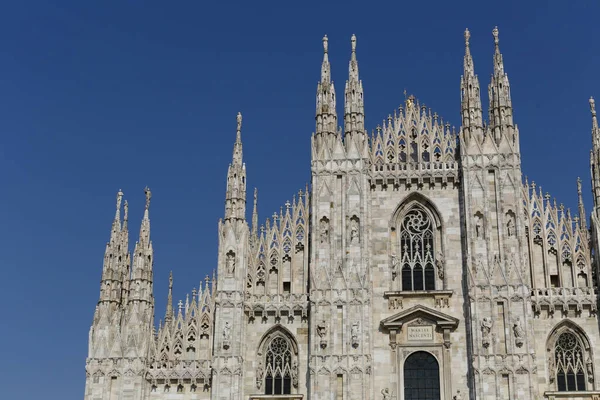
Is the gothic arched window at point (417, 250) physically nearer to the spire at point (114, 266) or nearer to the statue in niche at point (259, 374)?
the statue in niche at point (259, 374)

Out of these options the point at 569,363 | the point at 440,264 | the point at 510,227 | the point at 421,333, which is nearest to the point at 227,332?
the point at 421,333

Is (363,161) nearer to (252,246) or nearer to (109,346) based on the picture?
(252,246)

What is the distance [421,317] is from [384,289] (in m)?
1.76

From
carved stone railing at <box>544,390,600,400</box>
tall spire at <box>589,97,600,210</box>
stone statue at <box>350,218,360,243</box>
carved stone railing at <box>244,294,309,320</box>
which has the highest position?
tall spire at <box>589,97,600,210</box>

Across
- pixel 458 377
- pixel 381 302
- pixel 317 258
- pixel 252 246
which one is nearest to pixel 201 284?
pixel 252 246

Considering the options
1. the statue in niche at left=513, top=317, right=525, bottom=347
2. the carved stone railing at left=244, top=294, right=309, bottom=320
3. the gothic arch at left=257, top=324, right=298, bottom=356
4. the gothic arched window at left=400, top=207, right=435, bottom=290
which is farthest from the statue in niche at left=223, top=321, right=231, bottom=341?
the statue in niche at left=513, top=317, right=525, bottom=347

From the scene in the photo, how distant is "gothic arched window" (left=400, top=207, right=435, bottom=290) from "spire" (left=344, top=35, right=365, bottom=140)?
401 cm

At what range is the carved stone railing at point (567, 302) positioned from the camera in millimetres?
33356

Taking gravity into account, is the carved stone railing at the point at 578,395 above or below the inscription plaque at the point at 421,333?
below

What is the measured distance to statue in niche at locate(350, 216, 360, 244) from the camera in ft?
114

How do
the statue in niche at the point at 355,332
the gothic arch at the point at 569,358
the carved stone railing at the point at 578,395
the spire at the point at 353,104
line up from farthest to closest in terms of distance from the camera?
the spire at the point at 353,104 < the statue in niche at the point at 355,332 < the gothic arch at the point at 569,358 < the carved stone railing at the point at 578,395

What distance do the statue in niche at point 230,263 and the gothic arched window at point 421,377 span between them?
7219mm

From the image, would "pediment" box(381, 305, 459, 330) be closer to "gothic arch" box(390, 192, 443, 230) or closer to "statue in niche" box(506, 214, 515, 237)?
"gothic arch" box(390, 192, 443, 230)

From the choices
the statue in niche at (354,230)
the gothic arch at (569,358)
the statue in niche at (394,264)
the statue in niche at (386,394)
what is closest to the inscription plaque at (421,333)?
the statue in niche at (386,394)
